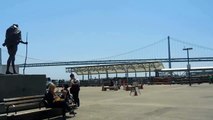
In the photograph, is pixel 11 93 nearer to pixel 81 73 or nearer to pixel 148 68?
pixel 148 68

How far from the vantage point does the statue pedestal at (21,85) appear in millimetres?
14117

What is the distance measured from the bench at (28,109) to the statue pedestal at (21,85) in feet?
2.44

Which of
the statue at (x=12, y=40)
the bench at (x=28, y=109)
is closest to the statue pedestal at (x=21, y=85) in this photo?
the bench at (x=28, y=109)

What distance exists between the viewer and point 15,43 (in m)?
15.9

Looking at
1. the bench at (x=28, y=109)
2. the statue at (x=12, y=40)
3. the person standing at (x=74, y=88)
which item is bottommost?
the bench at (x=28, y=109)

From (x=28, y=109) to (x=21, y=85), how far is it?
2014 millimetres

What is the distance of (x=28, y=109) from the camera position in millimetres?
13250

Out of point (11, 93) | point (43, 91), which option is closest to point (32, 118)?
point (11, 93)

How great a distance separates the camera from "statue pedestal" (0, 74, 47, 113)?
14.1 meters

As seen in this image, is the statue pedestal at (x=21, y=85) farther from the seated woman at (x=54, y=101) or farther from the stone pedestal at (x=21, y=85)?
the seated woman at (x=54, y=101)

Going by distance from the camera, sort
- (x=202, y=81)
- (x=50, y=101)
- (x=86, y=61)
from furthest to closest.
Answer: (x=86, y=61) < (x=202, y=81) < (x=50, y=101)

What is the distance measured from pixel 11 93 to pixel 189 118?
20.4 feet

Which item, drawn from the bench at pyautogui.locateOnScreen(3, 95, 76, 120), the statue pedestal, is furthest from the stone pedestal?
the bench at pyautogui.locateOnScreen(3, 95, 76, 120)

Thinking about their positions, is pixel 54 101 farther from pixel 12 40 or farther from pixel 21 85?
pixel 12 40
